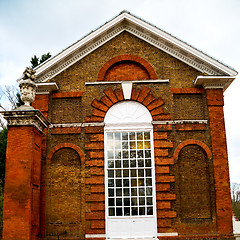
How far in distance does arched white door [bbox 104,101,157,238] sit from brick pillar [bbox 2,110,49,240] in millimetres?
3473

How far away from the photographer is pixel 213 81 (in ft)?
47.0

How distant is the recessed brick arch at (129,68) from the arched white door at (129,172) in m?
1.38

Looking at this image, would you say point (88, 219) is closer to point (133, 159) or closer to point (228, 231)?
point (133, 159)

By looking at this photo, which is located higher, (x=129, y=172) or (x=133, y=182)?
(x=129, y=172)

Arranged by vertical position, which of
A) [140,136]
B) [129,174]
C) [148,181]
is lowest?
[148,181]

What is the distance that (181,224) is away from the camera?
522 inches

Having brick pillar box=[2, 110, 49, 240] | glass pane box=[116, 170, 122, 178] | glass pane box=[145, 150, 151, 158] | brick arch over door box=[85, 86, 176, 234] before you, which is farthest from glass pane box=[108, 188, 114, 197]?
brick pillar box=[2, 110, 49, 240]

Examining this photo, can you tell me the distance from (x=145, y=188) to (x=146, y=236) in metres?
1.89

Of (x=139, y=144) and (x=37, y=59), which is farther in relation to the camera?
(x=37, y=59)

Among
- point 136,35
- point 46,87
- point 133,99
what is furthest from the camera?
point 136,35

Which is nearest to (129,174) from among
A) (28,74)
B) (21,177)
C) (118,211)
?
(118,211)

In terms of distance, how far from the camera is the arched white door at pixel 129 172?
13305 mm

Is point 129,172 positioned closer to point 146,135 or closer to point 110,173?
point 110,173

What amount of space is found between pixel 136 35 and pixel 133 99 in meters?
3.09
